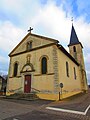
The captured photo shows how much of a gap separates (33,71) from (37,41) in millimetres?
4136

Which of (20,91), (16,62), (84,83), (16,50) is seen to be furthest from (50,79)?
(84,83)

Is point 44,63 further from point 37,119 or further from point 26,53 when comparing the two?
point 37,119

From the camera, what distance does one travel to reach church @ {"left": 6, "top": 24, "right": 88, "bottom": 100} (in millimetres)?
13336

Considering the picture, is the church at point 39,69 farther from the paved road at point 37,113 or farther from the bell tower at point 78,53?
the bell tower at point 78,53

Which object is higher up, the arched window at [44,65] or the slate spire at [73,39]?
the slate spire at [73,39]

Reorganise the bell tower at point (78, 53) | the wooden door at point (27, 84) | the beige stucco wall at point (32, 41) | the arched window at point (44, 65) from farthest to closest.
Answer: the bell tower at point (78, 53)
the beige stucco wall at point (32, 41)
the wooden door at point (27, 84)
the arched window at point (44, 65)

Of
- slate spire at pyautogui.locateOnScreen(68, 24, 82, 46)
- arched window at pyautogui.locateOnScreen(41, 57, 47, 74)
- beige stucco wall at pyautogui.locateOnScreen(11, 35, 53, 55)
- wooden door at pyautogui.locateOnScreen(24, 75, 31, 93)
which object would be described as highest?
slate spire at pyautogui.locateOnScreen(68, 24, 82, 46)

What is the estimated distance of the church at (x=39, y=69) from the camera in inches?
525

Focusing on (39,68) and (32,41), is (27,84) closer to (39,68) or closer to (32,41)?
(39,68)

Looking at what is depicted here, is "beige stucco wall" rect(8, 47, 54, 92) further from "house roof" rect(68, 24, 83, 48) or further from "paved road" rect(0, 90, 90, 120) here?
"house roof" rect(68, 24, 83, 48)

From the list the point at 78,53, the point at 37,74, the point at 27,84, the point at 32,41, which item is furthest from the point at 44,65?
the point at 78,53

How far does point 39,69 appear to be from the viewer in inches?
580

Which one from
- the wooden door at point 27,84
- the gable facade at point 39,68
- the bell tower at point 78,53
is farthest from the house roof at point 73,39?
the wooden door at point 27,84

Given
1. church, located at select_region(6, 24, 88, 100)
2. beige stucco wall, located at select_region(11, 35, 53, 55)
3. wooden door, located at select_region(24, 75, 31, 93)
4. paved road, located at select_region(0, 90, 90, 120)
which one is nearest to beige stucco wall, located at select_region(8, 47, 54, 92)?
church, located at select_region(6, 24, 88, 100)
